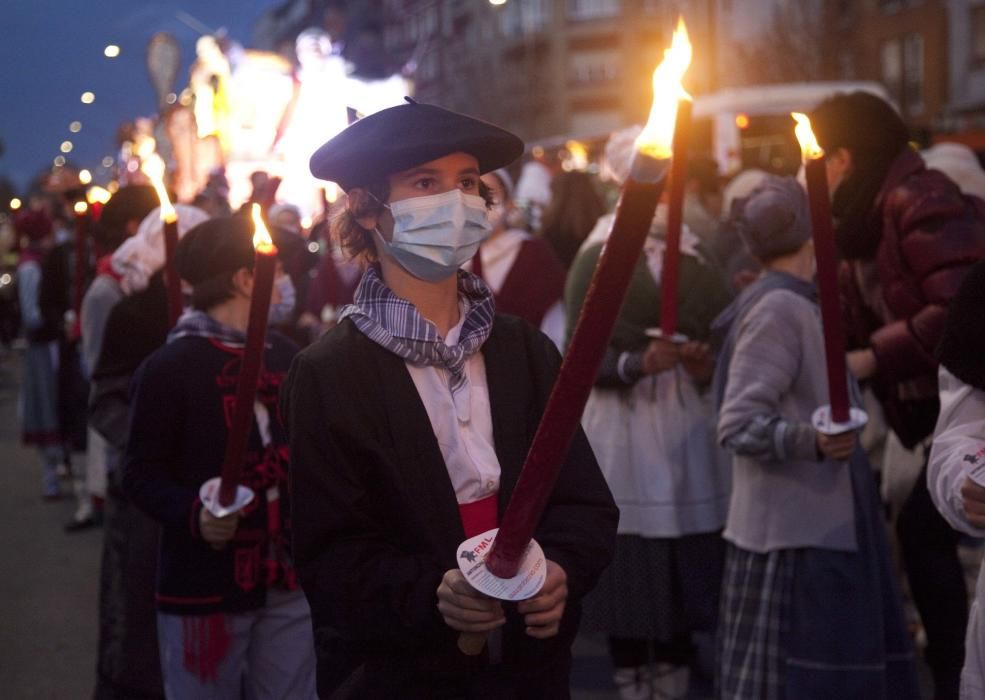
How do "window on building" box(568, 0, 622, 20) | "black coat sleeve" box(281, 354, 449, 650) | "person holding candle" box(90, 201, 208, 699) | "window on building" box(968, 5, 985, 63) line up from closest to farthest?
"black coat sleeve" box(281, 354, 449, 650), "person holding candle" box(90, 201, 208, 699), "window on building" box(968, 5, 985, 63), "window on building" box(568, 0, 622, 20)

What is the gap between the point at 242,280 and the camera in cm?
405

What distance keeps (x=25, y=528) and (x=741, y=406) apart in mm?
7591

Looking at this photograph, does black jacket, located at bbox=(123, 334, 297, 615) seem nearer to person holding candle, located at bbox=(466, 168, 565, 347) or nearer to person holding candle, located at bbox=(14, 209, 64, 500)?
person holding candle, located at bbox=(466, 168, 565, 347)

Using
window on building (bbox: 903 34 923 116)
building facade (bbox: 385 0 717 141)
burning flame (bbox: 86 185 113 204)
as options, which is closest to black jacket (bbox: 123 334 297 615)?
burning flame (bbox: 86 185 113 204)

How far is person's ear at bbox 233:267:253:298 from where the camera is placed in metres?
4.04

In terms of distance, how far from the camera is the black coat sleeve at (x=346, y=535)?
8.17 feet

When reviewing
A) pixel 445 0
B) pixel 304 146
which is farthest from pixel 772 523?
pixel 445 0

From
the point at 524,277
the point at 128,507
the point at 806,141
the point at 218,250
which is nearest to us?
the point at 806,141

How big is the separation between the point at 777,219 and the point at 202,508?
2020 millimetres

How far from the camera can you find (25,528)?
34.0ft

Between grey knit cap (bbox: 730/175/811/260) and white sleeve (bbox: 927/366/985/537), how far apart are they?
124 cm

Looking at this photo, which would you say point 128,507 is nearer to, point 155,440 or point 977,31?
point 155,440

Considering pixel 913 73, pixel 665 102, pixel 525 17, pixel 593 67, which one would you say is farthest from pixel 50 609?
pixel 525 17

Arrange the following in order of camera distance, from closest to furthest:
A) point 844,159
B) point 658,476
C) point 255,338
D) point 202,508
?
point 255,338
point 202,508
point 844,159
point 658,476
